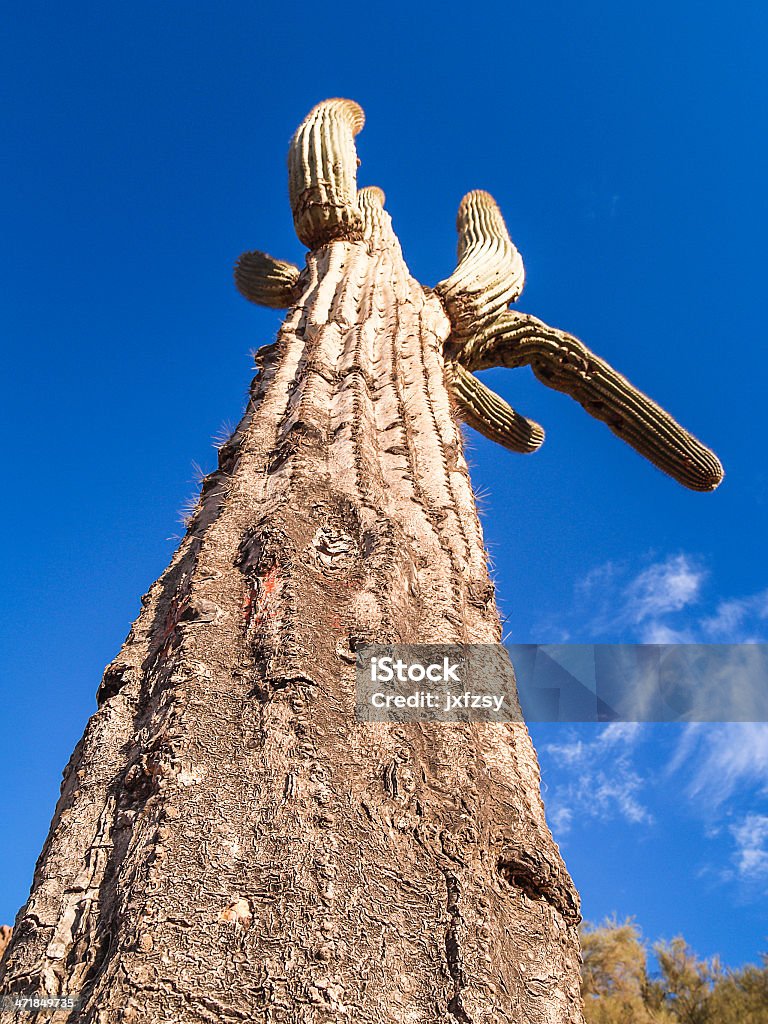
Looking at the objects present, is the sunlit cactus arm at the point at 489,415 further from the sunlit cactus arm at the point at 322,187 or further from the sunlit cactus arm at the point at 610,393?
the sunlit cactus arm at the point at 322,187

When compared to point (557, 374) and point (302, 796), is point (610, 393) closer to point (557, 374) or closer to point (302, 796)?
point (557, 374)

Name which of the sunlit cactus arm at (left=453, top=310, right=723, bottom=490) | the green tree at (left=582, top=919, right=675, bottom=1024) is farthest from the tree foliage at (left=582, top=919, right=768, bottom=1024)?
the sunlit cactus arm at (left=453, top=310, right=723, bottom=490)

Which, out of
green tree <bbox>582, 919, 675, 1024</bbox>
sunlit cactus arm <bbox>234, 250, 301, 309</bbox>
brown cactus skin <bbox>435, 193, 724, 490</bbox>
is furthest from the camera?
green tree <bbox>582, 919, 675, 1024</bbox>

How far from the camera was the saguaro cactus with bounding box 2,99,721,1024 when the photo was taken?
1.16 meters

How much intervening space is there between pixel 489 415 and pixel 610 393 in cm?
75

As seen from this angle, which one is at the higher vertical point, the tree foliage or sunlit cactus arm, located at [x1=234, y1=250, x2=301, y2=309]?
sunlit cactus arm, located at [x1=234, y1=250, x2=301, y2=309]

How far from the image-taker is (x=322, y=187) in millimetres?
4207

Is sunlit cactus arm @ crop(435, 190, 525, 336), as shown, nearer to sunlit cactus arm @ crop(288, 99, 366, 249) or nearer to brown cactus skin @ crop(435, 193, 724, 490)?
brown cactus skin @ crop(435, 193, 724, 490)

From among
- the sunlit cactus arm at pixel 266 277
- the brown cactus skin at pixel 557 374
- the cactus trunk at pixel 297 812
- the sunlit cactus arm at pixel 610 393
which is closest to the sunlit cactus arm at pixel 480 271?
the brown cactus skin at pixel 557 374

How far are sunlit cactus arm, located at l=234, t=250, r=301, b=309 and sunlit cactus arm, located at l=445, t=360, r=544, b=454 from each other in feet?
5.32

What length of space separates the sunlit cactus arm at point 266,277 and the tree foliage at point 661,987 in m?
7.01

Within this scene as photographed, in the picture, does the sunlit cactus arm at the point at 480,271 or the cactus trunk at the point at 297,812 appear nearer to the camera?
the cactus trunk at the point at 297,812

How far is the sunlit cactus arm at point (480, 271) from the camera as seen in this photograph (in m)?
4.32

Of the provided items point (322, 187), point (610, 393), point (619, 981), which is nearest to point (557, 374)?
point (610, 393)
